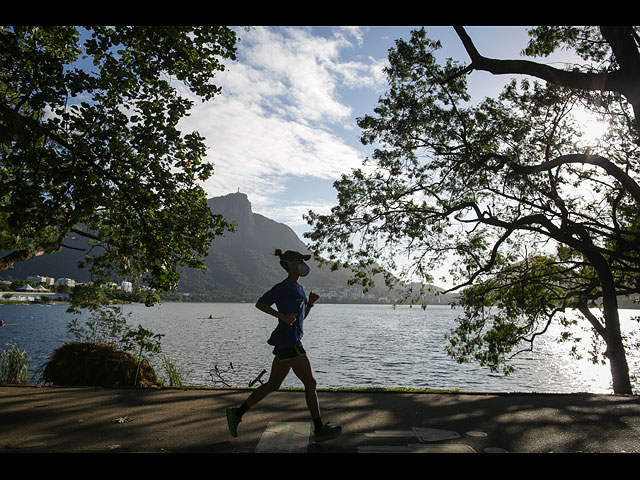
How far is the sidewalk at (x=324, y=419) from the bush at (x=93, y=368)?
1.70 meters

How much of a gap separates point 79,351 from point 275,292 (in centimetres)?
734

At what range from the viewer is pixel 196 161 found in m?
9.02

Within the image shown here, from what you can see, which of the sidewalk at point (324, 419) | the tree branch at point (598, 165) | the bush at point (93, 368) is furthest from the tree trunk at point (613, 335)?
the bush at point (93, 368)

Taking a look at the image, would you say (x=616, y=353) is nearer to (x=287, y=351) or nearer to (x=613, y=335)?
(x=613, y=335)

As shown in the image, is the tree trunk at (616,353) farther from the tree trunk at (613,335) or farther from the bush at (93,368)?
the bush at (93,368)

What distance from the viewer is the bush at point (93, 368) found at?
9.56 metres

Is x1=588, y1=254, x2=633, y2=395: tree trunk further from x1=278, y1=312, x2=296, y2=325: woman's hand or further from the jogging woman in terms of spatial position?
x1=278, y1=312, x2=296, y2=325: woman's hand

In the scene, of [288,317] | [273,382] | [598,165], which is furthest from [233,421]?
[598,165]

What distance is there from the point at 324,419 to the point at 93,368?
644 centimetres

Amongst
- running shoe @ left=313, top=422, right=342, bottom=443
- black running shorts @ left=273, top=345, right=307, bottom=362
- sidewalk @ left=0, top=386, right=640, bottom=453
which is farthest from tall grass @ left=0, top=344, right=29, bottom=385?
running shoe @ left=313, top=422, right=342, bottom=443

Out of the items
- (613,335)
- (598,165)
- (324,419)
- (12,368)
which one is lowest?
(12,368)

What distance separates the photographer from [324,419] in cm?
591

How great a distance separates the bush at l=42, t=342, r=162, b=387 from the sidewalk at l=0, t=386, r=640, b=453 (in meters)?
1.70
